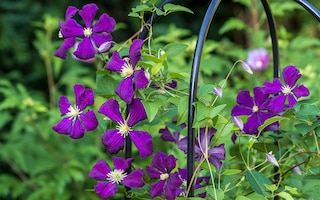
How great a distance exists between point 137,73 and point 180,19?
8.15 feet

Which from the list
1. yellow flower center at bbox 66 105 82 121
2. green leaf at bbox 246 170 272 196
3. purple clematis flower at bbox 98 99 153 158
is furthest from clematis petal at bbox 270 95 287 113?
yellow flower center at bbox 66 105 82 121

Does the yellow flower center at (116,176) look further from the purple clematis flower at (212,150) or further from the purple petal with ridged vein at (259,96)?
the purple petal with ridged vein at (259,96)

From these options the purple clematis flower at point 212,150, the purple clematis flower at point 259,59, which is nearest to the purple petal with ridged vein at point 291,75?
the purple clematis flower at point 212,150

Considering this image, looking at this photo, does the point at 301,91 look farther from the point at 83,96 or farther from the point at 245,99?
the point at 83,96

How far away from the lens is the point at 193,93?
860 mm

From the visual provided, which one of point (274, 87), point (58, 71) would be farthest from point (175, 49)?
point (58, 71)

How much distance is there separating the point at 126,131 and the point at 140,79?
9cm

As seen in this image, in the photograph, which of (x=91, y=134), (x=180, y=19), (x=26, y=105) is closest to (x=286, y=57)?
(x=91, y=134)

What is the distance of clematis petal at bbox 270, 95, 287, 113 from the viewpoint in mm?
966

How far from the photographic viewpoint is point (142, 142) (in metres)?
0.93

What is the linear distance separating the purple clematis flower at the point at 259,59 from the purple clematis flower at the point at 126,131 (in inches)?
43.6

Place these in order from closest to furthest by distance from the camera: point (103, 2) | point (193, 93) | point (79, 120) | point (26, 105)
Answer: point (193, 93), point (79, 120), point (26, 105), point (103, 2)

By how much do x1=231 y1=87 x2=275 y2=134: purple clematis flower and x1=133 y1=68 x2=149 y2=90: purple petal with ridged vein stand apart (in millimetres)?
199

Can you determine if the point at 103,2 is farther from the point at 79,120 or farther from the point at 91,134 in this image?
the point at 79,120
